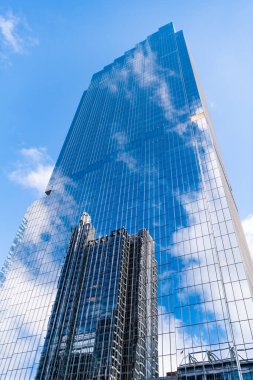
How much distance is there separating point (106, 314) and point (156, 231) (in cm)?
2227

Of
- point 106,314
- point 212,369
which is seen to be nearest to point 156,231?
point 106,314

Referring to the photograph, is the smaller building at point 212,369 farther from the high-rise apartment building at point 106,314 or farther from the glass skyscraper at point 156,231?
the high-rise apartment building at point 106,314

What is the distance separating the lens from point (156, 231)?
8006cm

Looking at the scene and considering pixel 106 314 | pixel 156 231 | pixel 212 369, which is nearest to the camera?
pixel 212 369

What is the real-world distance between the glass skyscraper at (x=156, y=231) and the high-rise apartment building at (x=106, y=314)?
0.51 meters

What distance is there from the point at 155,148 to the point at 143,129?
15340 millimetres

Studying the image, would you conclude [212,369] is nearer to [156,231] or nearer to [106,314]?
[106,314]

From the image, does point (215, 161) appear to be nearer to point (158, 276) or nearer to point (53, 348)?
point (158, 276)

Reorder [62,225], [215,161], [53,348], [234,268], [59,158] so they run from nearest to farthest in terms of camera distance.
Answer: [234,268] → [53,348] → [215,161] → [62,225] → [59,158]

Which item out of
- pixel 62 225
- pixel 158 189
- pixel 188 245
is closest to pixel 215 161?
pixel 158 189

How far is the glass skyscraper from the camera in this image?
57.4m

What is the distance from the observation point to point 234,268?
201 ft

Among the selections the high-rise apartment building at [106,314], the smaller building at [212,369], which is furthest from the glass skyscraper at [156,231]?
the high-rise apartment building at [106,314]

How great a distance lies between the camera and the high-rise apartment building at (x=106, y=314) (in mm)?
62125
